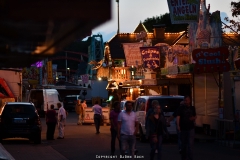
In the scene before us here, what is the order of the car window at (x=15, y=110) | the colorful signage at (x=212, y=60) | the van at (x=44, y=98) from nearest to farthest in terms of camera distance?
the car window at (x=15, y=110) < the colorful signage at (x=212, y=60) < the van at (x=44, y=98)

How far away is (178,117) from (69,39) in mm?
10543

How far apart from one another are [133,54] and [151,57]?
3.73m

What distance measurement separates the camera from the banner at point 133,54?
3544cm

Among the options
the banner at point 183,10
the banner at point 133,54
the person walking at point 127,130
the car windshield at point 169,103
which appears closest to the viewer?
the person walking at point 127,130

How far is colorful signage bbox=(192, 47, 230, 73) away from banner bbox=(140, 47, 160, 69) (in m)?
10.0

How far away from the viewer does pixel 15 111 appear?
20641mm

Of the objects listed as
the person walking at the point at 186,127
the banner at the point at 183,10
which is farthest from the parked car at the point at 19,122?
the person walking at the point at 186,127

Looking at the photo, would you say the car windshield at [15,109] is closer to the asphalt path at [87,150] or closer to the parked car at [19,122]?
the parked car at [19,122]

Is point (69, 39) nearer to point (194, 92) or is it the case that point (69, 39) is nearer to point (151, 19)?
point (194, 92)

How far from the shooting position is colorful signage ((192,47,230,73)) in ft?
69.0

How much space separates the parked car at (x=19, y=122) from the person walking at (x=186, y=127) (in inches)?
348

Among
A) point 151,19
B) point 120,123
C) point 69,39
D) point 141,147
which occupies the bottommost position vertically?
point 141,147

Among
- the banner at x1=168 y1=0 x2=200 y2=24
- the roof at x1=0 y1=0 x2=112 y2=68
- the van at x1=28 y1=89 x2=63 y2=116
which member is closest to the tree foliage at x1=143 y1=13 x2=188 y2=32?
the van at x1=28 y1=89 x2=63 y2=116

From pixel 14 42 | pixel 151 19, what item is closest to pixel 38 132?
pixel 14 42
